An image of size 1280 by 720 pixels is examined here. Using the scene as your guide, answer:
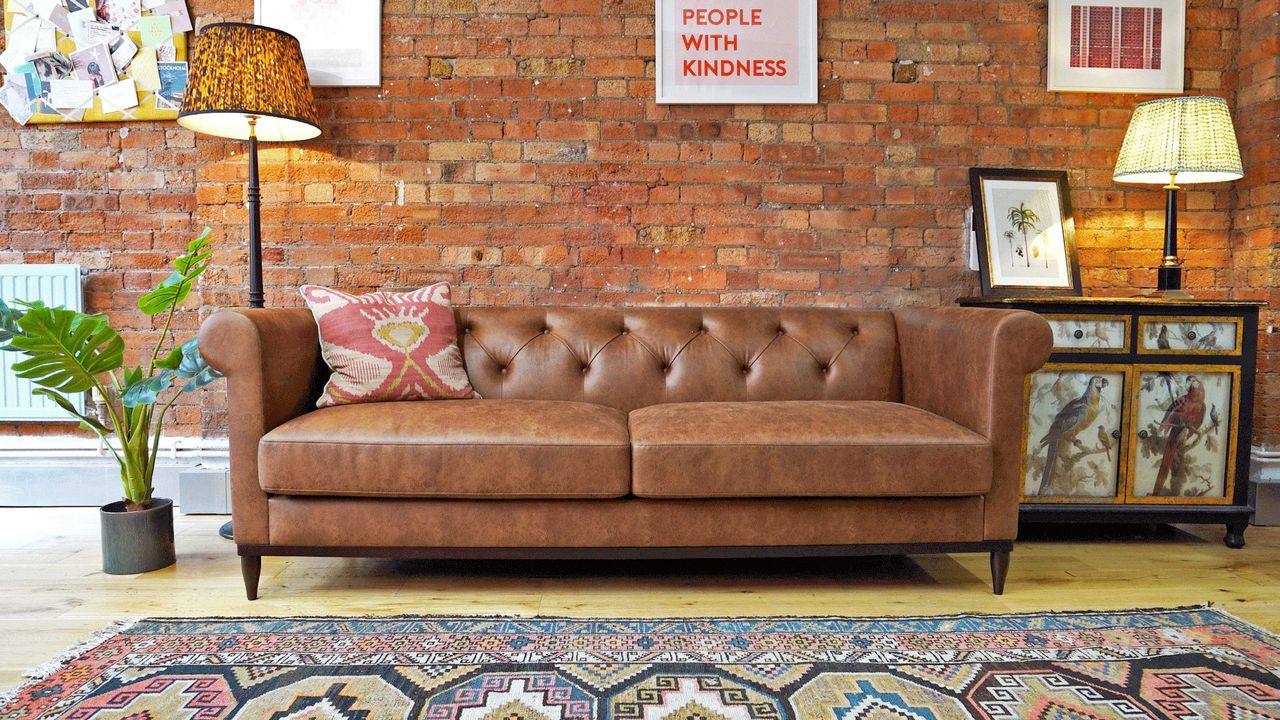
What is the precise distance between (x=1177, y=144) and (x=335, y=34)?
2928 millimetres

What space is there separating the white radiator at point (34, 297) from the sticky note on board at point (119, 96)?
62cm

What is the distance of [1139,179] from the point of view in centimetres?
262

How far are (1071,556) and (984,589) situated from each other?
485 mm

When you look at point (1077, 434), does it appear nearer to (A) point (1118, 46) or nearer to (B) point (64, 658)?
(A) point (1118, 46)

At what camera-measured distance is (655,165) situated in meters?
2.78

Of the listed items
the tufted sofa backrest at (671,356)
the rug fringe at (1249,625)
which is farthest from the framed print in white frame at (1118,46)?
the rug fringe at (1249,625)

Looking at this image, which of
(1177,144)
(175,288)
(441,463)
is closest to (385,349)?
(441,463)

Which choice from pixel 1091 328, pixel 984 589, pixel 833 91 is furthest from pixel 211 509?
pixel 1091 328

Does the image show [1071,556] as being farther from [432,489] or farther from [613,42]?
[613,42]

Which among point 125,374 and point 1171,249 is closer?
point 125,374

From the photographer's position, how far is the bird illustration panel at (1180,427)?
2354 millimetres

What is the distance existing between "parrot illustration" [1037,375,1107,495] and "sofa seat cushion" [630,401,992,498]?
0.64m

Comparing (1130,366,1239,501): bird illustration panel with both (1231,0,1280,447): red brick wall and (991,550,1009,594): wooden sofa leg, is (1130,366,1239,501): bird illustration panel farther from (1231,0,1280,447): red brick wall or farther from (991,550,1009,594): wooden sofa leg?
(991,550,1009,594): wooden sofa leg

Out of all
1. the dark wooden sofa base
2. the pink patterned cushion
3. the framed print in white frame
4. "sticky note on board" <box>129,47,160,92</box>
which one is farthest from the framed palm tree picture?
"sticky note on board" <box>129,47,160,92</box>
